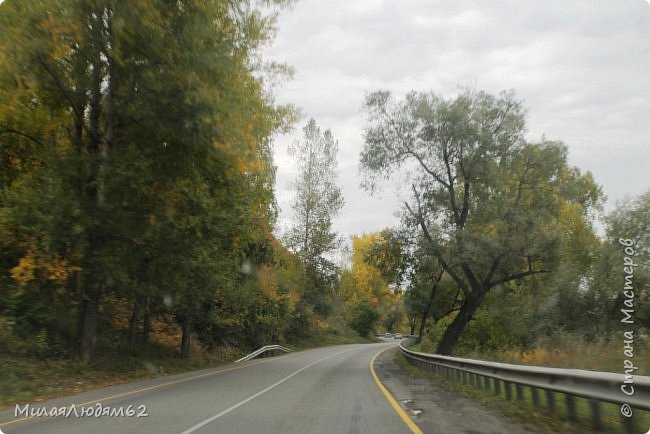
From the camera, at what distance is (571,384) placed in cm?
731

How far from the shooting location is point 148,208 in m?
15.2

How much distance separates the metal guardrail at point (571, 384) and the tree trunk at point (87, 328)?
11.5 metres

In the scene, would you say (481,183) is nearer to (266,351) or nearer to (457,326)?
(457,326)

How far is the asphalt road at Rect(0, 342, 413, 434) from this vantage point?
7.62 meters

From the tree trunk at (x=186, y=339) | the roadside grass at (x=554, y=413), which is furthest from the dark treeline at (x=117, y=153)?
the roadside grass at (x=554, y=413)

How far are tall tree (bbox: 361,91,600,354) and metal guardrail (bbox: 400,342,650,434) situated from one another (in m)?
8.49

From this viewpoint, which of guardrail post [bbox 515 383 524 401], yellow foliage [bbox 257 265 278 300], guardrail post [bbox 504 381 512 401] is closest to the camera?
guardrail post [bbox 515 383 524 401]

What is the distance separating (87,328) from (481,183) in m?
16.1

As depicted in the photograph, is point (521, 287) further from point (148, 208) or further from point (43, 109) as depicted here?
point (43, 109)

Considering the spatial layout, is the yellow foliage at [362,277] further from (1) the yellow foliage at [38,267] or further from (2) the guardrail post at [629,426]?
(2) the guardrail post at [629,426]

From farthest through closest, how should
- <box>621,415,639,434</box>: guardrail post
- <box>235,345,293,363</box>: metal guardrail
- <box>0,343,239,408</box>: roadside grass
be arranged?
<box>235,345,293,363</box>: metal guardrail → <box>0,343,239,408</box>: roadside grass → <box>621,415,639,434</box>: guardrail post

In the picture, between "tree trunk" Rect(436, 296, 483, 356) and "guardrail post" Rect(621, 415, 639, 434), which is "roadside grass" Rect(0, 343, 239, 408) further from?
"tree trunk" Rect(436, 296, 483, 356)

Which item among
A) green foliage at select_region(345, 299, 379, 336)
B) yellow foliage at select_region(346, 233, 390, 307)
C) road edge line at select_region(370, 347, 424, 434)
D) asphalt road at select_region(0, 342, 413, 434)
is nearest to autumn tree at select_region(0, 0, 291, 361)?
asphalt road at select_region(0, 342, 413, 434)

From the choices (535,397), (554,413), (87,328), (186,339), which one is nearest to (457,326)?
(186,339)
